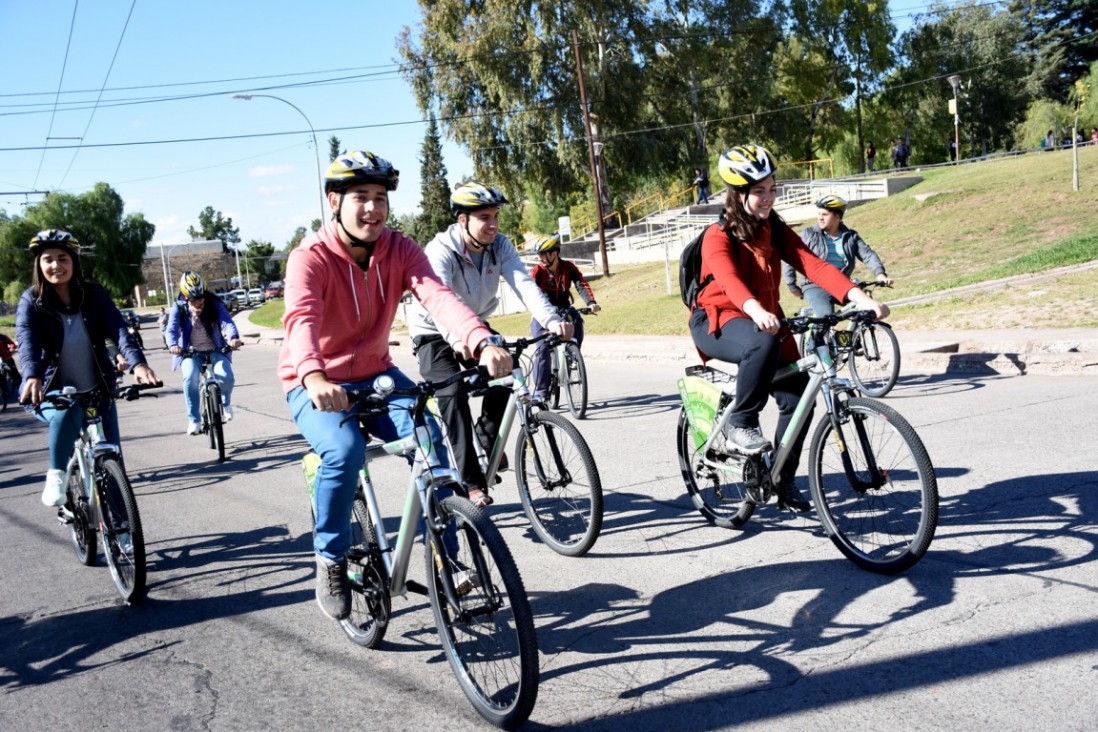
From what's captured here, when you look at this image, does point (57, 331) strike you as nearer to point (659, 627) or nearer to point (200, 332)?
point (659, 627)

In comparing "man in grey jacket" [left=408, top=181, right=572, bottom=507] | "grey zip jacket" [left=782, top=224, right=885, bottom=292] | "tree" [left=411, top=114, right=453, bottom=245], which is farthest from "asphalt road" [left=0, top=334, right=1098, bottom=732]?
"tree" [left=411, top=114, right=453, bottom=245]

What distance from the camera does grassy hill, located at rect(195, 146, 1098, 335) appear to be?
531 inches

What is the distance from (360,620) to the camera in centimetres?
431

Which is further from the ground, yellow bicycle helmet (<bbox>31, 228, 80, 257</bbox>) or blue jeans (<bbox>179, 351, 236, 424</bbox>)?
yellow bicycle helmet (<bbox>31, 228, 80, 257</bbox>)

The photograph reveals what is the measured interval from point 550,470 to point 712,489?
99cm

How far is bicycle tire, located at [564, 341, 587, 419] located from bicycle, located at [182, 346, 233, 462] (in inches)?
141

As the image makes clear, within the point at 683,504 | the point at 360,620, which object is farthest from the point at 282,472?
the point at 360,620

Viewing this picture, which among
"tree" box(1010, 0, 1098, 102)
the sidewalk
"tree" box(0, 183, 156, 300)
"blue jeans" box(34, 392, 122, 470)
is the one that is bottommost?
the sidewalk

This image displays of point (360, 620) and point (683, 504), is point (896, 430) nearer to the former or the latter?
point (683, 504)

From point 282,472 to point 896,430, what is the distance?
619cm

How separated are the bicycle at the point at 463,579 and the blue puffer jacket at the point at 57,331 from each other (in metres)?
2.95

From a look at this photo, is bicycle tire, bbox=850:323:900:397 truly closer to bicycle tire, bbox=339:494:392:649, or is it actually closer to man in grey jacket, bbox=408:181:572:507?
man in grey jacket, bbox=408:181:572:507

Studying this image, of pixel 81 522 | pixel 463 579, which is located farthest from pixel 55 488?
pixel 463 579

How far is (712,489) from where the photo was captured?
18.7 feet
